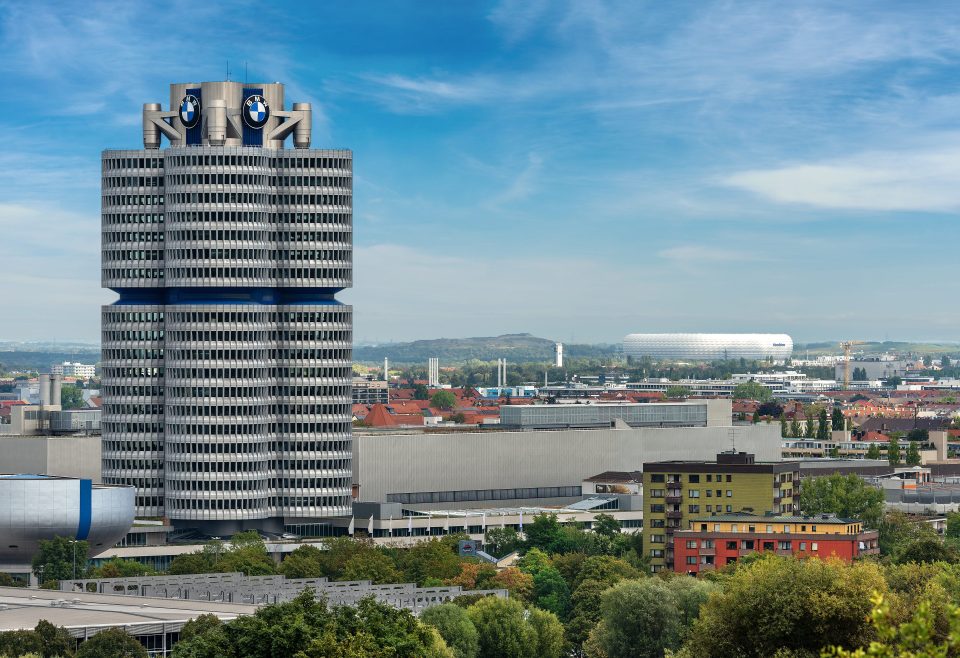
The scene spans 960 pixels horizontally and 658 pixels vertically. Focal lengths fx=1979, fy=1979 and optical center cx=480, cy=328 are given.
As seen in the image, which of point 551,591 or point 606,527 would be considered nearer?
point 551,591

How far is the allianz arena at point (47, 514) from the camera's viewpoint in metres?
172

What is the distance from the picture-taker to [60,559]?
166m

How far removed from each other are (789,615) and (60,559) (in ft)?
294

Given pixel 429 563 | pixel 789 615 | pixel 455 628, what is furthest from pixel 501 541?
pixel 789 615

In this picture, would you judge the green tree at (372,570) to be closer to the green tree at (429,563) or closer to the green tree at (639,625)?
the green tree at (429,563)

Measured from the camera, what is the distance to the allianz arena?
172125mm

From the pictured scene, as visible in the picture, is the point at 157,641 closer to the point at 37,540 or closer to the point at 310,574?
the point at 310,574

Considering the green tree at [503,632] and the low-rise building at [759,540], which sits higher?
the low-rise building at [759,540]

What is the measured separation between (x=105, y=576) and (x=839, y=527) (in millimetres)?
60566

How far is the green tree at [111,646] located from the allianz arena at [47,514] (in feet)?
213

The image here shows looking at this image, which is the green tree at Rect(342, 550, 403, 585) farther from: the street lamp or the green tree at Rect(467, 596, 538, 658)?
the green tree at Rect(467, 596, 538, 658)

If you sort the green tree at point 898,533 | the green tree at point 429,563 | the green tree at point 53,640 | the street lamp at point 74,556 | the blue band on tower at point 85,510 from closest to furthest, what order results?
1. the green tree at point 53,640
2. the green tree at point 429,563
3. the street lamp at point 74,556
4. the blue band on tower at point 85,510
5. the green tree at point 898,533

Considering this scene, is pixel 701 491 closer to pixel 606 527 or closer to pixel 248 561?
pixel 606 527

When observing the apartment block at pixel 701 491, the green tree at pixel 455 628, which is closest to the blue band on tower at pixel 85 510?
the apartment block at pixel 701 491
